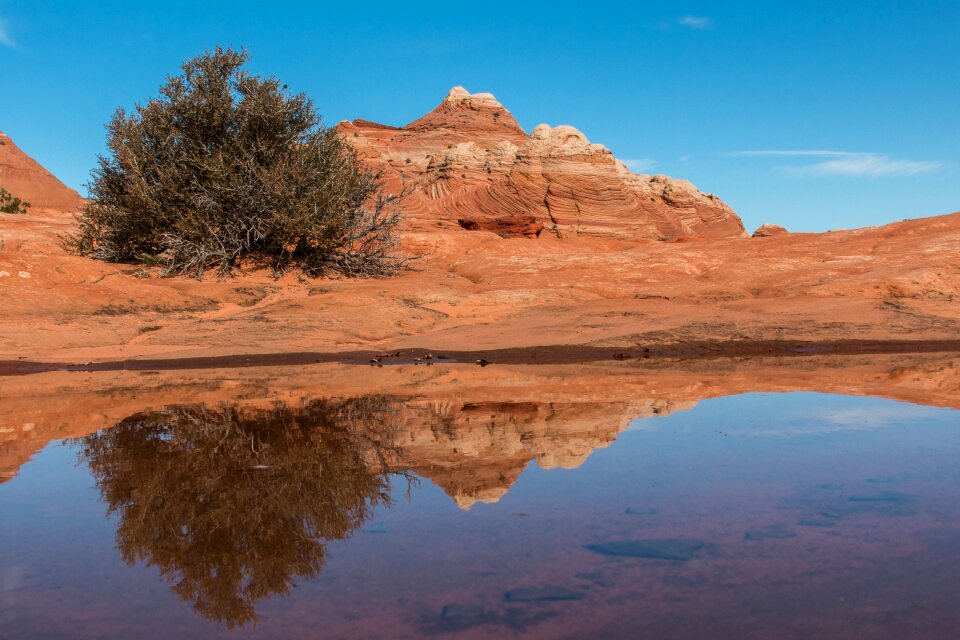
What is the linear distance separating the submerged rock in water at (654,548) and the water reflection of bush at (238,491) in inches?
51.6

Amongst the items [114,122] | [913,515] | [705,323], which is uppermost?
[114,122]

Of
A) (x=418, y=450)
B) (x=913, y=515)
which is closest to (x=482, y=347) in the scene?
(x=418, y=450)

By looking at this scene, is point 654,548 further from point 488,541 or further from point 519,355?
point 519,355

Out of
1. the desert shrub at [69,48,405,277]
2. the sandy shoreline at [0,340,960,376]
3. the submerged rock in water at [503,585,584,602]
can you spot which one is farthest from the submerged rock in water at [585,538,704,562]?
the desert shrub at [69,48,405,277]

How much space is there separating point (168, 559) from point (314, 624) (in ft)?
3.64

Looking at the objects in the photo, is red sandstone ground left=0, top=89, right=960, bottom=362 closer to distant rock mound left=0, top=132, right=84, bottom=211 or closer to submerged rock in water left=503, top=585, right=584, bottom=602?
submerged rock in water left=503, top=585, right=584, bottom=602

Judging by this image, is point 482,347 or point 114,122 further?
point 114,122

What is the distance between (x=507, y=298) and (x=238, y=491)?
1577cm

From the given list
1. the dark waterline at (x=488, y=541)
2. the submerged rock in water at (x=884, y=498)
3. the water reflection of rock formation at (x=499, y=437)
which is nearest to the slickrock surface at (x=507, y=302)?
the water reflection of rock formation at (x=499, y=437)

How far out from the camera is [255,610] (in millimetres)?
3336

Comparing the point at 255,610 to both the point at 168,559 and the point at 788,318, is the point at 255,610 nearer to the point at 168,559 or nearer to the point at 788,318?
the point at 168,559

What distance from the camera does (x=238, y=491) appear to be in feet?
16.6

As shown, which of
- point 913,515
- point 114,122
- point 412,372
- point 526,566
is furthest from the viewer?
point 114,122

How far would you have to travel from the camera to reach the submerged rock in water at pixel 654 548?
386 centimetres
